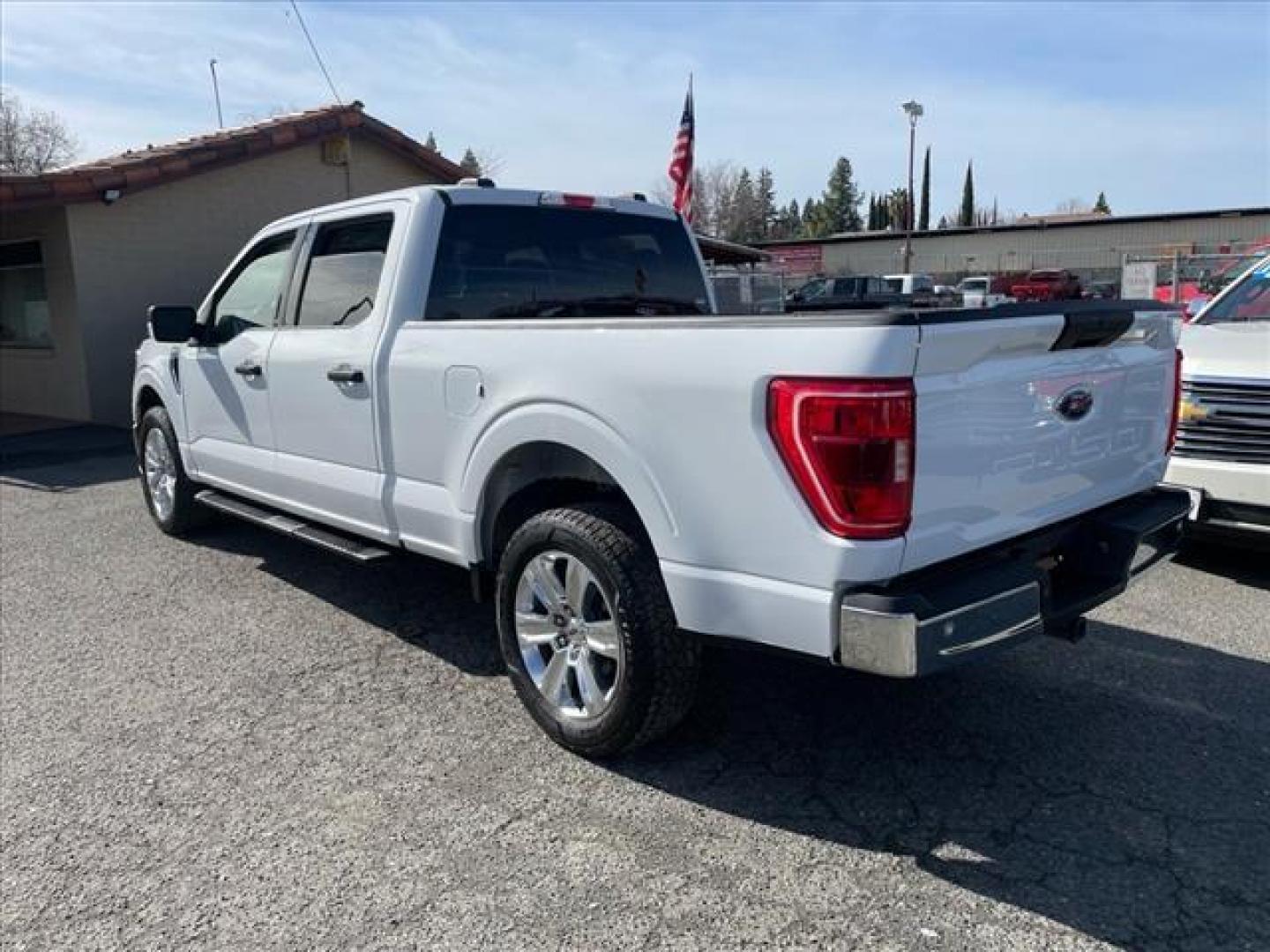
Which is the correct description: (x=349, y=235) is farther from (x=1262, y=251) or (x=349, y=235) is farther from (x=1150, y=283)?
(x=1150, y=283)

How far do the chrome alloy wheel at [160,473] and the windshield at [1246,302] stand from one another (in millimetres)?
6891

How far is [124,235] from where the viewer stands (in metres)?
12.7

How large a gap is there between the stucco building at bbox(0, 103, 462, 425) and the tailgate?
1179cm

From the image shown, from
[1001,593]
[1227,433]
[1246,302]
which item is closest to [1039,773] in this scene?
[1001,593]

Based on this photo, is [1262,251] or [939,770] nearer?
[939,770]

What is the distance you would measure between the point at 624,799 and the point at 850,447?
57.0 inches

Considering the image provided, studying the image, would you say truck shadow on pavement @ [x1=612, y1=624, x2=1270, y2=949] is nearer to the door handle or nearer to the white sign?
the door handle

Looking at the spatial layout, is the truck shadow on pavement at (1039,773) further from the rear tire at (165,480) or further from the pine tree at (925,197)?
the pine tree at (925,197)

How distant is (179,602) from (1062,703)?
444 centimetres

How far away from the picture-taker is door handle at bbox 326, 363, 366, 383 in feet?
13.7

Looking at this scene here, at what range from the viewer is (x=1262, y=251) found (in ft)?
24.0

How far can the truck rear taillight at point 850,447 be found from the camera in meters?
2.51

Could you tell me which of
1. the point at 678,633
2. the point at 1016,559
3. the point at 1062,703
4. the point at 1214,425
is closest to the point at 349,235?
the point at 678,633

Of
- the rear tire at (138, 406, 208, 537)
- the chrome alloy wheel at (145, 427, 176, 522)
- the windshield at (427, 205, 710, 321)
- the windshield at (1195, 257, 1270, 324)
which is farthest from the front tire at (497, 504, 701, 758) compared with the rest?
the windshield at (1195, 257, 1270, 324)
